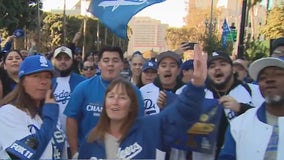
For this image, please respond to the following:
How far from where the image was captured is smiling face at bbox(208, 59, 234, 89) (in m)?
4.88

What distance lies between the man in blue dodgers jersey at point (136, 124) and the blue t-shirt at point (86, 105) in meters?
1.22

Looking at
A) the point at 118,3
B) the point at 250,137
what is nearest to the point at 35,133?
the point at 250,137

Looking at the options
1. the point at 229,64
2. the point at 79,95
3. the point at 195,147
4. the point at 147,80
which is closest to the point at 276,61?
the point at 195,147

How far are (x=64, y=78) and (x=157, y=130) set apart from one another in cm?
286

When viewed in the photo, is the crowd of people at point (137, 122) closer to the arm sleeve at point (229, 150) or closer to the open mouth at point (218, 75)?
the arm sleeve at point (229, 150)

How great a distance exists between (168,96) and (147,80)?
2.62 m

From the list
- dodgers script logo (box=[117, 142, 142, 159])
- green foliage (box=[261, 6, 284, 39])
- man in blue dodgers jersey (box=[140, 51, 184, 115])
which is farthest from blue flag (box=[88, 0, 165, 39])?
green foliage (box=[261, 6, 284, 39])

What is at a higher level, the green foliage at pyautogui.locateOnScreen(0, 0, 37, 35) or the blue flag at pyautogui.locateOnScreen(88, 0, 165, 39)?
the green foliage at pyautogui.locateOnScreen(0, 0, 37, 35)

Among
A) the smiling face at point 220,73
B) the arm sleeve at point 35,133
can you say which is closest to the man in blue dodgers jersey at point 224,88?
the smiling face at point 220,73

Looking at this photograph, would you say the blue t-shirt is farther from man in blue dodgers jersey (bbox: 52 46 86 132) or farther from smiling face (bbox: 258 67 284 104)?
smiling face (bbox: 258 67 284 104)

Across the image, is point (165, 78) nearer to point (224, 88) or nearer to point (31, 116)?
point (224, 88)

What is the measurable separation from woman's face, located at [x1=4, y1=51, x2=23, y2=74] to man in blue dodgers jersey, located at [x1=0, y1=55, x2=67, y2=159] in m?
2.24

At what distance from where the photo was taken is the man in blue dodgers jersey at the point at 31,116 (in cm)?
342

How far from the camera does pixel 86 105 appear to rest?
4770 millimetres
